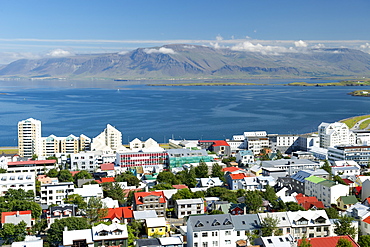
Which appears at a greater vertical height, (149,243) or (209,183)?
(149,243)

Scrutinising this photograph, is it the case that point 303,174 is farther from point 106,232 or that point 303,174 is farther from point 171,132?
point 171,132

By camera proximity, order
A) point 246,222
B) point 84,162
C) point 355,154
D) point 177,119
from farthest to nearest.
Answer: point 177,119
point 355,154
point 84,162
point 246,222

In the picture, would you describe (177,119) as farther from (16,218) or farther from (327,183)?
(16,218)

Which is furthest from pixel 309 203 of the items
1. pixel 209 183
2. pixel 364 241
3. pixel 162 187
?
pixel 162 187

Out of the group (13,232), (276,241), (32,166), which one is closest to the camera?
(276,241)

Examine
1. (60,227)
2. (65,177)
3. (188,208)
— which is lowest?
(188,208)

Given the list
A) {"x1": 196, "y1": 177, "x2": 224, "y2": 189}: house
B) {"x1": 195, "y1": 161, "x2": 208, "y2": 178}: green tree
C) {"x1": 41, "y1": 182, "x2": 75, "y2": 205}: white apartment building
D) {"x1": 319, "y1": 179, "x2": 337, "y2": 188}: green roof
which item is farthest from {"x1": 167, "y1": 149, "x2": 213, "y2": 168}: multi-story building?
{"x1": 319, "y1": 179, "x2": 337, "y2": 188}: green roof

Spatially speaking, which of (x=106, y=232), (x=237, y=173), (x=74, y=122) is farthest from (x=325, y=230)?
(x=74, y=122)

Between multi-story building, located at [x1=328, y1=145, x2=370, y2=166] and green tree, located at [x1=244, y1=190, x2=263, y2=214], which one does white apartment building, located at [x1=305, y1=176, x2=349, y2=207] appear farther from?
multi-story building, located at [x1=328, y1=145, x2=370, y2=166]
